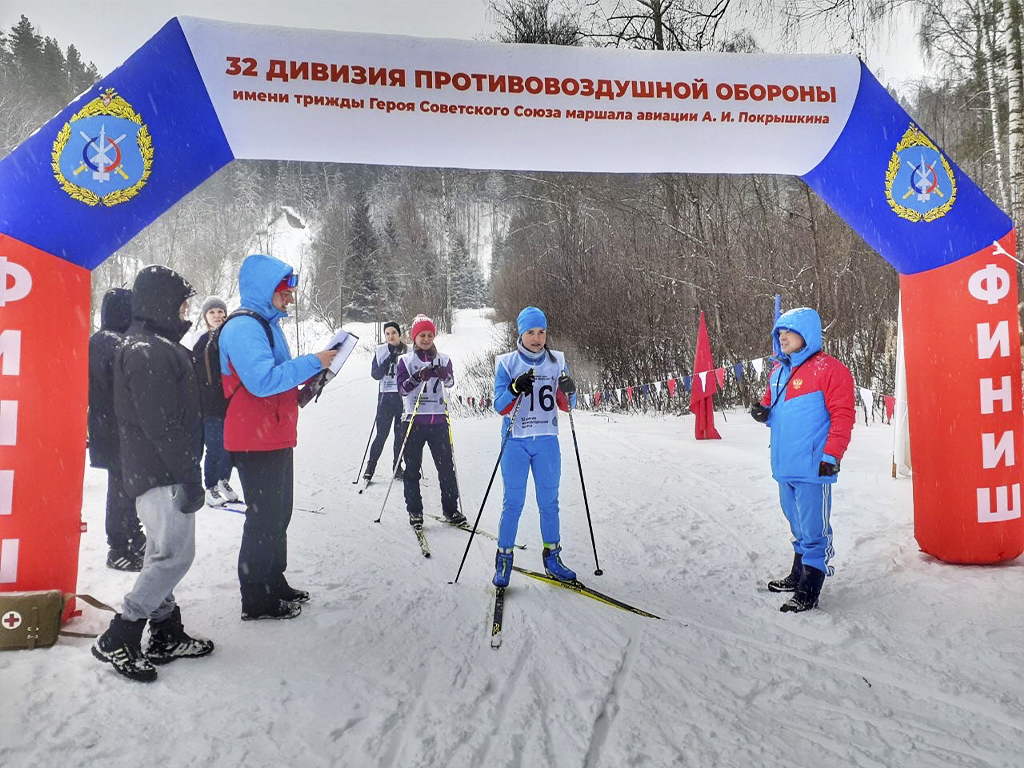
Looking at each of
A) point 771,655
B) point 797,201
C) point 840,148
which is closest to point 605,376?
point 797,201

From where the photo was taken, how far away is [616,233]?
16531 mm

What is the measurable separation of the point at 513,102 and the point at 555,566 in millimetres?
3047

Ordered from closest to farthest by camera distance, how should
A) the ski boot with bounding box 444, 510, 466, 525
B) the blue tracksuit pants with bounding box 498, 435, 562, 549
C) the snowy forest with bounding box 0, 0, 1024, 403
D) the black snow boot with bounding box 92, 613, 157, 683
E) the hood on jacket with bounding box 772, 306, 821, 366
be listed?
1. the black snow boot with bounding box 92, 613, 157, 683
2. the hood on jacket with bounding box 772, 306, 821, 366
3. the blue tracksuit pants with bounding box 498, 435, 562, 549
4. the ski boot with bounding box 444, 510, 466, 525
5. the snowy forest with bounding box 0, 0, 1024, 403

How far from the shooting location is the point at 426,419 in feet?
19.3

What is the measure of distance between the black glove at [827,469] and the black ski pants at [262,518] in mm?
3046

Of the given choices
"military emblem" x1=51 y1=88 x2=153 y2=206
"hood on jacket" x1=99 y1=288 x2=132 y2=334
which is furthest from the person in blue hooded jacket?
"hood on jacket" x1=99 y1=288 x2=132 y2=334

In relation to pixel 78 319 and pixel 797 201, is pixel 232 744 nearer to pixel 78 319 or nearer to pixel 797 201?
pixel 78 319

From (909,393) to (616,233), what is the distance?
12.5 meters

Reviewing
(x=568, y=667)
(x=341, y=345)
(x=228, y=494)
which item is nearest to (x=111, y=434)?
(x=341, y=345)

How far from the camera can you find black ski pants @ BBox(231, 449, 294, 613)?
356 cm

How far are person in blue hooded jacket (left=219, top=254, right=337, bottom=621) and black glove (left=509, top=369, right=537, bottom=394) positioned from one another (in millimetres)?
1146

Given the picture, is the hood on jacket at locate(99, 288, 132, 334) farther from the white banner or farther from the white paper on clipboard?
the white paper on clipboard

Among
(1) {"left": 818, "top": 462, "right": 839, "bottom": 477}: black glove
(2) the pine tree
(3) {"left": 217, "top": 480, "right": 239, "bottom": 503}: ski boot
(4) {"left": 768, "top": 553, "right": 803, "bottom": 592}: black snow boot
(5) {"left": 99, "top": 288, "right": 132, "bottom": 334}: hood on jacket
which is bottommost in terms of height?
(4) {"left": 768, "top": 553, "right": 803, "bottom": 592}: black snow boot

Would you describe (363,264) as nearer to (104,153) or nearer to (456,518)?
(456,518)
